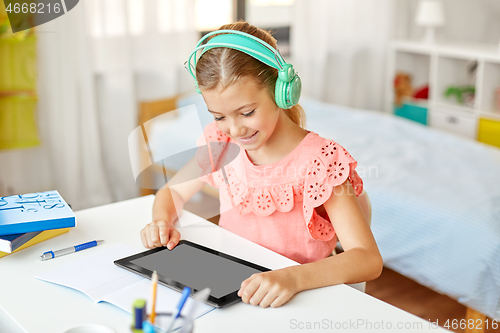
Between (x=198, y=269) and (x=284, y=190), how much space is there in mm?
274

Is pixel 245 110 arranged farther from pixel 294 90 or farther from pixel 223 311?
pixel 223 311

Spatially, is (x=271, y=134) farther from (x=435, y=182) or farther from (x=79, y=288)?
(x=435, y=182)

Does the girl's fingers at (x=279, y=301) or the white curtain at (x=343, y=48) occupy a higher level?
the white curtain at (x=343, y=48)

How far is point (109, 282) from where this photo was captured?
87 centimetres

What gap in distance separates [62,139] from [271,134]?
5.93ft

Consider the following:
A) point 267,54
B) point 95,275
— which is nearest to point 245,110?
point 267,54

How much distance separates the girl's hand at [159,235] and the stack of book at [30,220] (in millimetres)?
146

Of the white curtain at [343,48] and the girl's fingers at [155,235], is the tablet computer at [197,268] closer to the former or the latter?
the girl's fingers at [155,235]

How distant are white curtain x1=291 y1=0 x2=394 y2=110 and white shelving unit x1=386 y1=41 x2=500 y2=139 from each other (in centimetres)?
12

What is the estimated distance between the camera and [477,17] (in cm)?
343

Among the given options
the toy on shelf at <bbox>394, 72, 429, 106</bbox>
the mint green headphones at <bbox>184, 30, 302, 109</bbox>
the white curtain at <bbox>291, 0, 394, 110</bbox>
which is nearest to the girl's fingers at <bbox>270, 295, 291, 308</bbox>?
the mint green headphones at <bbox>184, 30, 302, 109</bbox>

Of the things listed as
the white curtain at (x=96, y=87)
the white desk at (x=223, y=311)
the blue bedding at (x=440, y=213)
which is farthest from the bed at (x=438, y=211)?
the white curtain at (x=96, y=87)

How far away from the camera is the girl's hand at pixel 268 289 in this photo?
796 mm

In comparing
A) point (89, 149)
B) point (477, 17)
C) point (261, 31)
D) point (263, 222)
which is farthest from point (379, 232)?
point (477, 17)
